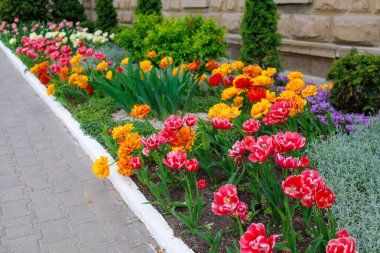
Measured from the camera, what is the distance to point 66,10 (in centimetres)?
1659

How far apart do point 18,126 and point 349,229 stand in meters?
4.79

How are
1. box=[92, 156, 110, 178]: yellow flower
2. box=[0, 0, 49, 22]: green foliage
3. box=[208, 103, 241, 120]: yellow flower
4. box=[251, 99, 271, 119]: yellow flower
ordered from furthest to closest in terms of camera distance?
box=[0, 0, 49, 22]: green foliage, box=[92, 156, 110, 178]: yellow flower, box=[251, 99, 271, 119]: yellow flower, box=[208, 103, 241, 120]: yellow flower

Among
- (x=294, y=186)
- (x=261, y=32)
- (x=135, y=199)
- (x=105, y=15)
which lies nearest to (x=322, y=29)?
(x=261, y=32)

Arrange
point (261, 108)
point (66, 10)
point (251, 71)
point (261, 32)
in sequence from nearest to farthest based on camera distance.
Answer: point (261, 108) → point (251, 71) → point (261, 32) → point (66, 10)

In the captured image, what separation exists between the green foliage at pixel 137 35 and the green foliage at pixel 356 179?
17.8ft

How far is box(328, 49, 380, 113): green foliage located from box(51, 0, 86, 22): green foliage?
13490 mm

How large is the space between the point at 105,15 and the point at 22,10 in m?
Answer: 4.04

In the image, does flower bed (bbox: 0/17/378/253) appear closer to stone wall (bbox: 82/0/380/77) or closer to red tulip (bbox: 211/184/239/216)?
red tulip (bbox: 211/184/239/216)

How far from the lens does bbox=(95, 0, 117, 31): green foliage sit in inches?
523

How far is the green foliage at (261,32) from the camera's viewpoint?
673cm

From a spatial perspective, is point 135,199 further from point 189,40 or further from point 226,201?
point 189,40

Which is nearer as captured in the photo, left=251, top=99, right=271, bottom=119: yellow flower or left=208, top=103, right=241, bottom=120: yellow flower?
left=208, top=103, right=241, bottom=120: yellow flower

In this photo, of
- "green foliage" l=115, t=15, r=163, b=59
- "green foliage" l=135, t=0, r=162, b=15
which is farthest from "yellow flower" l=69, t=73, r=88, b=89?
"green foliage" l=135, t=0, r=162, b=15

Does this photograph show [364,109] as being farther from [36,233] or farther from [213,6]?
[213,6]
